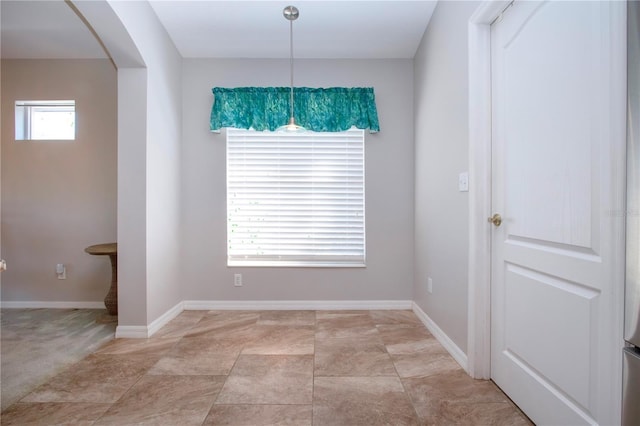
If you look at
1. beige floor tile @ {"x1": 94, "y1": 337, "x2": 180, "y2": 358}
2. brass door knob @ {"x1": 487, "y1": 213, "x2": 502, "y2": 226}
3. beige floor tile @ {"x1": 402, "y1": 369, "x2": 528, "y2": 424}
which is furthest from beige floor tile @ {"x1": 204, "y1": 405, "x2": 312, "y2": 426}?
brass door knob @ {"x1": 487, "y1": 213, "x2": 502, "y2": 226}

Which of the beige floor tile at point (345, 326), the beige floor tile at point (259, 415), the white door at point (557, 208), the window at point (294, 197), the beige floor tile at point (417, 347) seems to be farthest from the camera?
the window at point (294, 197)

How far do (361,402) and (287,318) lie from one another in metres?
1.44

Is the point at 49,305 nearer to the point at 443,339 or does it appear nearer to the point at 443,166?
the point at 443,339

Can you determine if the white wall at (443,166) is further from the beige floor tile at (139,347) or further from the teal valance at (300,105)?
the beige floor tile at (139,347)

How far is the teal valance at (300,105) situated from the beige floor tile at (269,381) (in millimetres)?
2205

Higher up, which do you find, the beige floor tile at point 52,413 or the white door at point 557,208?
the white door at point 557,208

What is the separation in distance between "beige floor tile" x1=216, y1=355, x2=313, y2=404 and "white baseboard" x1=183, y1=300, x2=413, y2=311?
1.06m

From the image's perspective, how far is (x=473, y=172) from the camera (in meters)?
1.88

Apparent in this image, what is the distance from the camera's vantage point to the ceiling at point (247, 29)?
2.54 metres

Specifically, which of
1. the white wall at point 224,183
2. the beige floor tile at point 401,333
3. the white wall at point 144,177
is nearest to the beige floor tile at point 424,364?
the beige floor tile at point 401,333

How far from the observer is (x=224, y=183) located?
3262 mm

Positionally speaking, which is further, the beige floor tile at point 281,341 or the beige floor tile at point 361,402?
the beige floor tile at point 281,341

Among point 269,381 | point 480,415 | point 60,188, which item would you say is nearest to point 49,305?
point 60,188

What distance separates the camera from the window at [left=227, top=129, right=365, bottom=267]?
330cm
